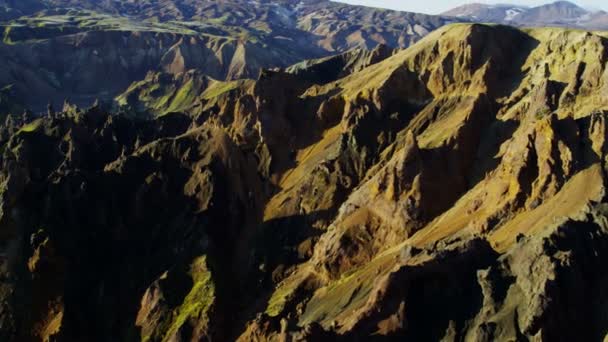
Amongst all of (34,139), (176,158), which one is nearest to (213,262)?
(176,158)

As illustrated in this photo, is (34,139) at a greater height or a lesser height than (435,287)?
lesser

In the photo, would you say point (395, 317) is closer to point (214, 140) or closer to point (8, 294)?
point (8, 294)

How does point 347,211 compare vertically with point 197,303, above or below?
above

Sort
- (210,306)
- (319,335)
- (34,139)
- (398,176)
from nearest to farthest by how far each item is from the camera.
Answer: (319,335)
(210,306)
(398,176)
(34,139)

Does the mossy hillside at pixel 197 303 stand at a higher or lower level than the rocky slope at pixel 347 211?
lower

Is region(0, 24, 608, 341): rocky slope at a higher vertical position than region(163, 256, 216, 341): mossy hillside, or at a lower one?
higher

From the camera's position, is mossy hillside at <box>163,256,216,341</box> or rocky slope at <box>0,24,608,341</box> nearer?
rocky slope at <box>0,24,608,341</box>

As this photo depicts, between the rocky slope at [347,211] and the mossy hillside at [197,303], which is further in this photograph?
the mossy hillside at [197,303]

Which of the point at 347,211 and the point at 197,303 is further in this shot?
the point at 347,211
